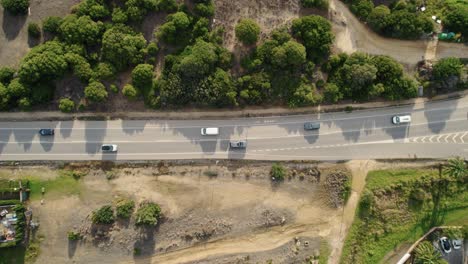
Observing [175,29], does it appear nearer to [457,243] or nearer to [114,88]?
[114,88]

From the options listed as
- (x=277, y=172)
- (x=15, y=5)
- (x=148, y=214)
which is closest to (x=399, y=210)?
(x=277, y=172)

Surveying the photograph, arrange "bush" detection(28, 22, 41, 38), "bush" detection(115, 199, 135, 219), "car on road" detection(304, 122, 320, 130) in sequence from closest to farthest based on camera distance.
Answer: "bush" detection(28, 22, 41, 38), "bush" detection(115, 199, 135, 219), "car on road" detection(304, 122, 320, 130)

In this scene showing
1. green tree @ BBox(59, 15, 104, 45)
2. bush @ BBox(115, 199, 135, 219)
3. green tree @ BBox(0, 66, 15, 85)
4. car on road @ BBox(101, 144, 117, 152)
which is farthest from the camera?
car on road @ BBox(101, 144, 117, 152)

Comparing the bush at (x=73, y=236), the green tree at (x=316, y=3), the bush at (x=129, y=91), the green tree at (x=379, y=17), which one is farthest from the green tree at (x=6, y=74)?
the green tree at (x=379, y=17)

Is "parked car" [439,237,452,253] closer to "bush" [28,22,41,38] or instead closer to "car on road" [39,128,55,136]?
"car on road" [39,128,55,136]

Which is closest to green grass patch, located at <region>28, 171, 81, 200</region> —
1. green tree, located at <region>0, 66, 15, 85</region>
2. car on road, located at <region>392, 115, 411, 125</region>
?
green tree, located at <region>0, 66, 15, 85</region>

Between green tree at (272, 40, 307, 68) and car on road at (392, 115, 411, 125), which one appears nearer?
green tree at (272, 40, 307, 68)

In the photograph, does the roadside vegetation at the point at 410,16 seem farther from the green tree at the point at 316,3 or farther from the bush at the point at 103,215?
the bush at the point at 103,215
